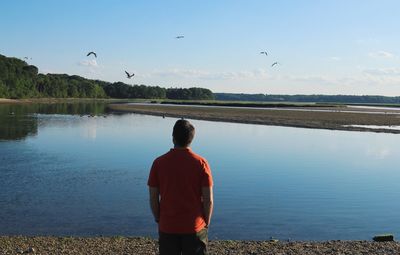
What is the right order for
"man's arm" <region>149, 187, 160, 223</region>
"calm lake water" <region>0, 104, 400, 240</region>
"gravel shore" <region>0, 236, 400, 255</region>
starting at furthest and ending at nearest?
"calm lake water" <region>0, 104, 400, 240</region> → "gravel shore" <region>0, 236, 400, 255</region> → "man's arm" <region>149, 187, 160, 223</region>

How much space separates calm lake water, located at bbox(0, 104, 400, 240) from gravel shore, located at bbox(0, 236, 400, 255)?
4.66 feet

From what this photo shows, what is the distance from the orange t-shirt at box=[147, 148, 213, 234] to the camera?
6.19 meters

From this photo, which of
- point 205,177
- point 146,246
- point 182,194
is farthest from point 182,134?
point 146,246

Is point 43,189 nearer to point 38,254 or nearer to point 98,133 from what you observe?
point 38,254

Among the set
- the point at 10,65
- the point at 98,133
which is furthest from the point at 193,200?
the point at 10,65

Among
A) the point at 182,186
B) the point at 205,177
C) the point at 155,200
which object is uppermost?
the point at 205,177

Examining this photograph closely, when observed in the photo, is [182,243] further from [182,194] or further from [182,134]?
[182,134]

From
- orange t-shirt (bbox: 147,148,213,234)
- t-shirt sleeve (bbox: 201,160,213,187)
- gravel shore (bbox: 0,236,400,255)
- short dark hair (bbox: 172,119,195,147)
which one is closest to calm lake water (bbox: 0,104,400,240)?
gravel shore (bbox: 0,236,400,255)

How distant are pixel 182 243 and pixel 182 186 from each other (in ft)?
2.34

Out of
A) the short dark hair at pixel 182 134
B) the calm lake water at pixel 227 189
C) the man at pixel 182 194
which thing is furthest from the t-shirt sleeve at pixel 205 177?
the calm lake water at pixel 227 189

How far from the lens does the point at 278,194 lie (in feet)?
71.0

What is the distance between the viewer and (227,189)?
72.9ft

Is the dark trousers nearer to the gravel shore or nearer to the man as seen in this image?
the man

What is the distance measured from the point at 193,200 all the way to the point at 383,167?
27875 mm
